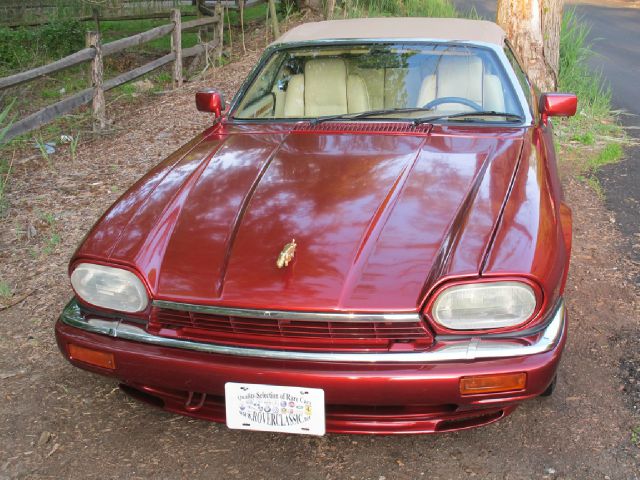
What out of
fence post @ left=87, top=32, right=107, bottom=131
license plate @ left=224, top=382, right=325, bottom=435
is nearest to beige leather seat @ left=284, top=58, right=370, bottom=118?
license plate @ left=224, top=382, right=325, bottom=435

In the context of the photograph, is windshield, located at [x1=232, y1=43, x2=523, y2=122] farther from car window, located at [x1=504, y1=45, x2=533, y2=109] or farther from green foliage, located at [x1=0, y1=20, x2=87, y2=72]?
green foliage, located at [x1=0, y1=20, x2=87, y2=72]

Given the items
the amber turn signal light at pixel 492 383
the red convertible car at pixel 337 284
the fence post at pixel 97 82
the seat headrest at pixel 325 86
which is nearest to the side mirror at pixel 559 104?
the red convertible car at pixel 337 284

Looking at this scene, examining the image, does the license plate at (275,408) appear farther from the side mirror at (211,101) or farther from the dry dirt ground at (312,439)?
the side mirror at (211,101)

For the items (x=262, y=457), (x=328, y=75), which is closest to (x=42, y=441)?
(x=262, y=457)

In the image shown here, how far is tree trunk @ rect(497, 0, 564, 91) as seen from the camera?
7.48 m

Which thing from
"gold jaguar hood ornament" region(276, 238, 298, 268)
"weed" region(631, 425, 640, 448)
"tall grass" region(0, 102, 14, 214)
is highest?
"gold jaguar hood ornament" region(276, 238, 298, 268)

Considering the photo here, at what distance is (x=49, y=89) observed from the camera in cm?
1057

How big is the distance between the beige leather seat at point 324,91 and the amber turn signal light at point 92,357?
174cm

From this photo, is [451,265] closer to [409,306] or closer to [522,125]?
[409,306]

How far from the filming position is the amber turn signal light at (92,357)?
97.0 inches

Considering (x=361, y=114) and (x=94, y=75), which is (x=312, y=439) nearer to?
(x=361, y=114)

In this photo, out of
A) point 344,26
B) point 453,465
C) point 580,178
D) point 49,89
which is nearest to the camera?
point 453,465

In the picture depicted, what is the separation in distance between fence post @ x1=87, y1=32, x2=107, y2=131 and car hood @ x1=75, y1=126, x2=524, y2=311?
4.26 m

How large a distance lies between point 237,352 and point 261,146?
1237mm
